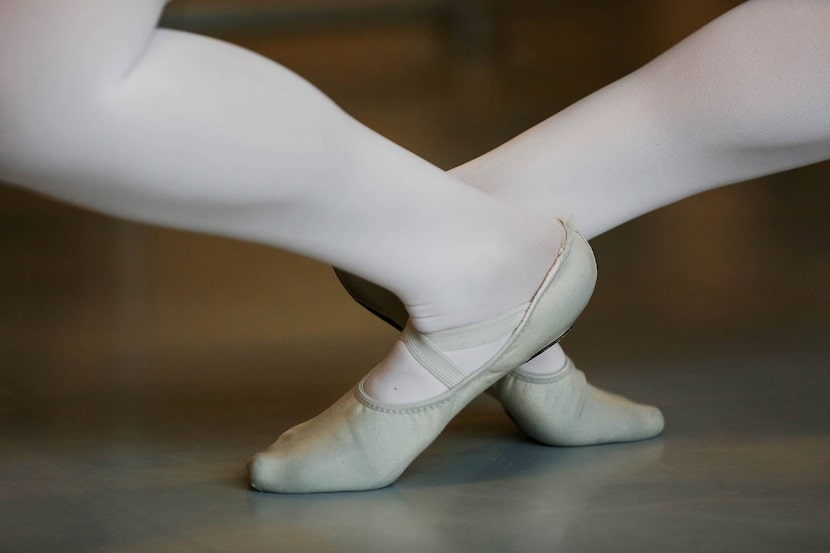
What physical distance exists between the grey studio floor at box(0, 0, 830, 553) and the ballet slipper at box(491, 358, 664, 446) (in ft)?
0.05

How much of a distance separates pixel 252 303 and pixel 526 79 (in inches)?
61.6

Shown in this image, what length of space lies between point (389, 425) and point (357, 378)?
0.31 meters

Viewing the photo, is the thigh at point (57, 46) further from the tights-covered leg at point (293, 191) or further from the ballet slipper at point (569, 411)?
the ballet slipper at point (569, 411)

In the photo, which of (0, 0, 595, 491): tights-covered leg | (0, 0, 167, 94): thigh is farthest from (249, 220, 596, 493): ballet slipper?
(0, 0, 167, 94): thigh

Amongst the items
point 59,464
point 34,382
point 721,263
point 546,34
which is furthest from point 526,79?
point 59,464

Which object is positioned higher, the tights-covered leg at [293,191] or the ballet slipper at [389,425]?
the tights-covered leg at [293,191]

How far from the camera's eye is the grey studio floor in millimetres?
767

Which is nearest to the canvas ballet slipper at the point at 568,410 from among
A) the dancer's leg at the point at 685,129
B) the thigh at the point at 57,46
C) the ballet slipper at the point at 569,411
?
the ballet slipper at the point at 569,411

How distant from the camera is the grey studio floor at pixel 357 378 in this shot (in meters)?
0.77

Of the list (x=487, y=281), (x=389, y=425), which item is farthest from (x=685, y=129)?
(x=389, y=425)

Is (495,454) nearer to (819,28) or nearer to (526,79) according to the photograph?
(819,28)

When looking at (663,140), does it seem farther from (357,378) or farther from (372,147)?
(357,378)

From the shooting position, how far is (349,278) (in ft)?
2.91

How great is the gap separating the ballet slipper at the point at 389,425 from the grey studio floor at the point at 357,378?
0.05 ft
